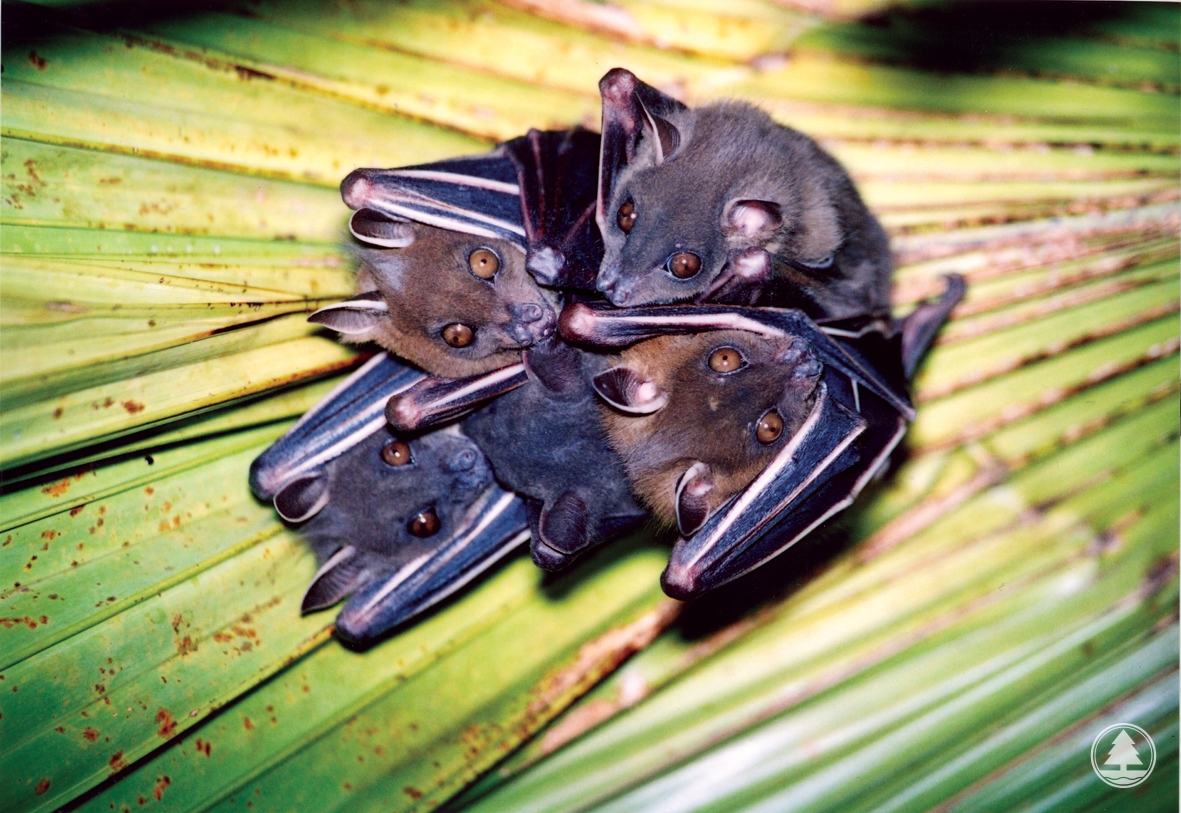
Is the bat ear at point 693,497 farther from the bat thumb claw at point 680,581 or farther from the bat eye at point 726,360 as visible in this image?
the bat eye at point 726,360

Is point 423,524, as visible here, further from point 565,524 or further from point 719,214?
point 719,214

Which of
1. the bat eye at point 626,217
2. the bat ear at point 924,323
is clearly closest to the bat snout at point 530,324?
the bat eye at point 626,217

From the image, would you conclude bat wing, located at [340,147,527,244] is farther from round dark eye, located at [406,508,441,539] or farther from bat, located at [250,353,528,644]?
round dark eye, located at [406,508,441,539]

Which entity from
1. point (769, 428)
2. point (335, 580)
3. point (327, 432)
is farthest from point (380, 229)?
point (769, 428)

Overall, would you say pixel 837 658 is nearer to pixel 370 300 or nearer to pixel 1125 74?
pixel 370 300

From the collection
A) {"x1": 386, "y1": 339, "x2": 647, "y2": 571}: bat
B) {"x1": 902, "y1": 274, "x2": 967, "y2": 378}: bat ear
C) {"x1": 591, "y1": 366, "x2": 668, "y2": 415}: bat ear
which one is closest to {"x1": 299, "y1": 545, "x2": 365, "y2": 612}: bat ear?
{"x1": 386, "y1": 339, "x2": 647, "y2": 571}: bat

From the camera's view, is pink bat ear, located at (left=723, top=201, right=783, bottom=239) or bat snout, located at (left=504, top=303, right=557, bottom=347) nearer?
pink bat ear, located at (left=723, top=201, right=783, bottom=239)
